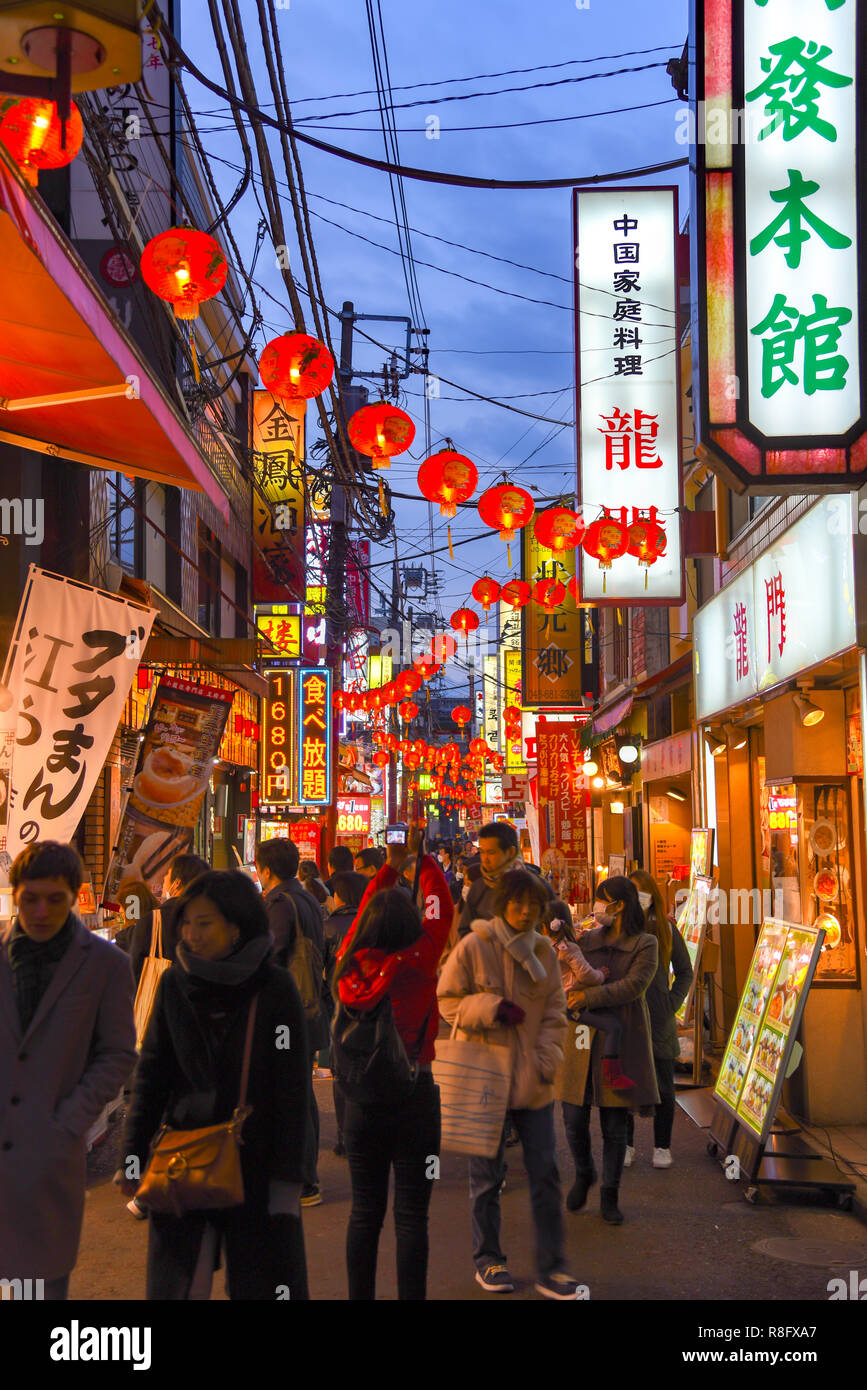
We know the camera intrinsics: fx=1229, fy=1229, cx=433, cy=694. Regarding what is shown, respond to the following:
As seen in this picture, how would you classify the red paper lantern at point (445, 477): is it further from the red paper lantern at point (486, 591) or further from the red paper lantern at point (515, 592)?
the red paper lantern at point (486, 591)

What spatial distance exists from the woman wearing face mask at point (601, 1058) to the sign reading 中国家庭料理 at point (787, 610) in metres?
2.64

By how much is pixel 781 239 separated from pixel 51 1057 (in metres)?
6.73

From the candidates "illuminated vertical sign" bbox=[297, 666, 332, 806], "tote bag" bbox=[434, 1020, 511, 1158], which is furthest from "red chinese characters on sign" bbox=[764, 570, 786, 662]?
"illuminated vertical sign" bbox=[297, 666, 332, 806]

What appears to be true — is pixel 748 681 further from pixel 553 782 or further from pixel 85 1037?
pixel 553 782

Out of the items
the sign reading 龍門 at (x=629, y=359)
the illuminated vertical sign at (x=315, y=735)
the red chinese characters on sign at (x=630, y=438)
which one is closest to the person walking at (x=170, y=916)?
the sign reading 龍門 at (x=629, y=359)

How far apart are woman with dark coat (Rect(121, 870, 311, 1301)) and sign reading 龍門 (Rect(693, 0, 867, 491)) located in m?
5.11

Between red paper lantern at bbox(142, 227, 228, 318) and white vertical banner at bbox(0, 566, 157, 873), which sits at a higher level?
red paper lantern at bbox(142, 227, 228, 318)

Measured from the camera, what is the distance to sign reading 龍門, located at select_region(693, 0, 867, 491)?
793 centimetres

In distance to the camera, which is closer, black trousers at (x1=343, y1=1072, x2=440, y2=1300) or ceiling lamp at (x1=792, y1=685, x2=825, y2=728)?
black trousers at (x1=343, y1=1072, x2=440, y2=1300)

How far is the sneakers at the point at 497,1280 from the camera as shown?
606 cm

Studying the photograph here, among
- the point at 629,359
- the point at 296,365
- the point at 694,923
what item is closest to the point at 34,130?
the point at 296,365

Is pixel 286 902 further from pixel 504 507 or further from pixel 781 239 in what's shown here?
pixel 504 507

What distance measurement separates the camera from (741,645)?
40.6 feet

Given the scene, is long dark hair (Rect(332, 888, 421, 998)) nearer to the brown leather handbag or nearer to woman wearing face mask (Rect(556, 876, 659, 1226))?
the brown leather handbag
